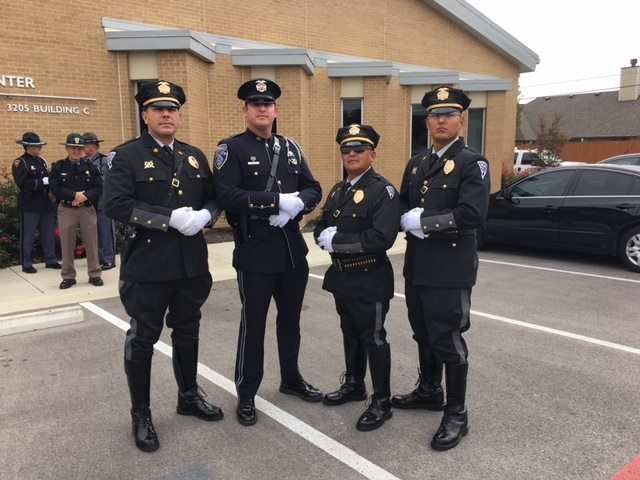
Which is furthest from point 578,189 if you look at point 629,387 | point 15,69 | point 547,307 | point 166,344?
point 15,69

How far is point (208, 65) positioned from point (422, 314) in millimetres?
8502

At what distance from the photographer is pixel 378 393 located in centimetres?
325

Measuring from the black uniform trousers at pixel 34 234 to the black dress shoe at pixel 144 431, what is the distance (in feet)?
17.3

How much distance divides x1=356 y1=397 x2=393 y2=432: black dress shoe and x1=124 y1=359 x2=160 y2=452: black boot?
1.22 metres

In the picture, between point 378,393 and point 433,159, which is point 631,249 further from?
point 378,393

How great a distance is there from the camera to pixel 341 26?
42.4ft

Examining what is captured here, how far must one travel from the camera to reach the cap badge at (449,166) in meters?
2.99

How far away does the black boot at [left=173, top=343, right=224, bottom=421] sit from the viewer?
3.32 m

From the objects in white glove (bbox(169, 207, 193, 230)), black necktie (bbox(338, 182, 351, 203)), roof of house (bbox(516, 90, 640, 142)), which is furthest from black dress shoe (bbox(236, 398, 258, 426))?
roof of house (bbox(516, 90, 640, 142))

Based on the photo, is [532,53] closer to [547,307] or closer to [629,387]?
[547,307]

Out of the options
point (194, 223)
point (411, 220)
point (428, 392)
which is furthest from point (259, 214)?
point (428, 392)

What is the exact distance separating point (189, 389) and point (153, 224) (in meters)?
1.18

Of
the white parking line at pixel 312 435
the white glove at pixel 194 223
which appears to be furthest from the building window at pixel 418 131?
the white glove at pixel 194 223

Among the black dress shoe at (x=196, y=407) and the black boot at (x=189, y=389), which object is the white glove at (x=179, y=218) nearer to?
the black boot at (x=189, y=389)
